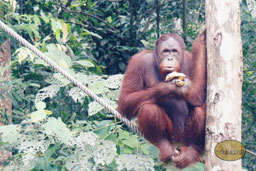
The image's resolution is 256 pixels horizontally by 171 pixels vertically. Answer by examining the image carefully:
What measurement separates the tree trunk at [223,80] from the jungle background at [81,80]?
75 centimetres

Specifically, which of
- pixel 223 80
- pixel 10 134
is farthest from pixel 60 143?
pixel 223 80

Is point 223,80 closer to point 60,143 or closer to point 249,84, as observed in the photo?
point 60,143

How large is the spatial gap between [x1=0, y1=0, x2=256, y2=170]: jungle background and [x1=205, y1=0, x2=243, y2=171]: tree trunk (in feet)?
2.47

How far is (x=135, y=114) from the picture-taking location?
3.70 metres

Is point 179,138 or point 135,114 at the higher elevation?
point 135,114

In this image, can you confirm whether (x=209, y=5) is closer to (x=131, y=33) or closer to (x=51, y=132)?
(x=51, y=132)

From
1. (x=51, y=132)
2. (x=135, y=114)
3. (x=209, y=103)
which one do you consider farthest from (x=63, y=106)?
(x=209, y=103)

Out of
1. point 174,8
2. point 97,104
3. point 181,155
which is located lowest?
point 181,155

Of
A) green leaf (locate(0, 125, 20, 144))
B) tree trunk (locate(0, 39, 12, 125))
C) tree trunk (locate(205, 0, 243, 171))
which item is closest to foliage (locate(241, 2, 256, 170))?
tree trunk (locate(205, 0, 243, 171))

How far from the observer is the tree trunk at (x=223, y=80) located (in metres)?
2.42

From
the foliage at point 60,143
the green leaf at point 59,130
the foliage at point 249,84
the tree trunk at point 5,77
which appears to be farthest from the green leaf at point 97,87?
the foliage at point 249,84

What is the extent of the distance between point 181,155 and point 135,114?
2.23 feet

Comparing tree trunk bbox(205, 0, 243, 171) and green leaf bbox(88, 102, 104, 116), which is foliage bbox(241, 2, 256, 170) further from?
green leaf bbox(88, 102, 104, 116)

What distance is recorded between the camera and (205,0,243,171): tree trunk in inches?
95.1
